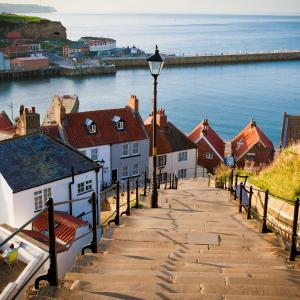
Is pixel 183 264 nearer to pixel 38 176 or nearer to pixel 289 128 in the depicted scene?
pixel 38 176

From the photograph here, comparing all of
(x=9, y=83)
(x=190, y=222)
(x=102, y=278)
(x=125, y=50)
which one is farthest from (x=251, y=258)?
(x=125, y=50)

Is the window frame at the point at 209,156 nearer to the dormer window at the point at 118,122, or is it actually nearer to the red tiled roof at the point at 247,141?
the red tiled roof at the point at 247,141

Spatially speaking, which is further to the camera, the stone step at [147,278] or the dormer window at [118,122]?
the dormer window at [118,122]

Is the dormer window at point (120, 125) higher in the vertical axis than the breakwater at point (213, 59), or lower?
lower

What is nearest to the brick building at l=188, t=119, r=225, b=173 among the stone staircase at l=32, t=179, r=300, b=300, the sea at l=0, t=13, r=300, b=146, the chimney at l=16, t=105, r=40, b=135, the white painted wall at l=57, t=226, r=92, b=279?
the chimney at l=16, t=105, r=40, b=135

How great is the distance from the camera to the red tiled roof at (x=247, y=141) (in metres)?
35.9

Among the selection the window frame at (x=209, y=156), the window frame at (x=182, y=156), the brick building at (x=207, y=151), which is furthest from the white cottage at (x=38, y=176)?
the window frame at (x=209, y=156)

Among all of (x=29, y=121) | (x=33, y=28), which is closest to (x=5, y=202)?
(x=29, y=121)

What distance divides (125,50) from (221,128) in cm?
7180

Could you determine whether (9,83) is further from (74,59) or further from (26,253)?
(26,253)

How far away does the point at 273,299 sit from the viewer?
429 centimetres

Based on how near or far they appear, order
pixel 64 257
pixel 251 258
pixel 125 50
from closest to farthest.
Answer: pixel 251 258 < pixel 64 257 < pixel 125 50

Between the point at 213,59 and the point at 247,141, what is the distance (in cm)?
8249

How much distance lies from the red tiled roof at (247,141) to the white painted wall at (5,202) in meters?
21.7
